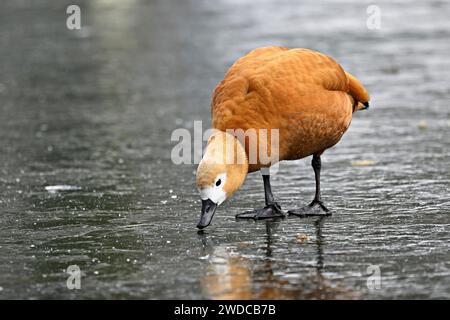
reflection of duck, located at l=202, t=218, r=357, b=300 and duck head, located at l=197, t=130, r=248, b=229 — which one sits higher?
duck head, located at l=197, t=130, r=248, b=229

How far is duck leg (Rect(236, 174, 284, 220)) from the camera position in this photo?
7070 millimetres

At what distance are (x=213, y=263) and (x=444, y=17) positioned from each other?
48.5 feet

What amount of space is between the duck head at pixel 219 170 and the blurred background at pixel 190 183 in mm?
309

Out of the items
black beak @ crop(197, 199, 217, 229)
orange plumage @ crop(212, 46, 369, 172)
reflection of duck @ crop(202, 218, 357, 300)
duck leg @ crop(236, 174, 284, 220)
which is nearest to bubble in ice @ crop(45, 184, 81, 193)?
duck leg @ crop(236, 174, 284, 220)

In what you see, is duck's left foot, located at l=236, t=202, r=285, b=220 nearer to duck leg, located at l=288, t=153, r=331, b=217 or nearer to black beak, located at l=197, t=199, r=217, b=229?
duck leg, located at l=288, t=153, r=331, b=217

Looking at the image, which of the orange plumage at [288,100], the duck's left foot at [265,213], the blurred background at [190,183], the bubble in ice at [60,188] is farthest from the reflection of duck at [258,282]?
the bubble in ice at [60,188]

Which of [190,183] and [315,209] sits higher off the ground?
[190,183]

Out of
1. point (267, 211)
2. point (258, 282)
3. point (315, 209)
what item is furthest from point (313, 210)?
point (258, 282)

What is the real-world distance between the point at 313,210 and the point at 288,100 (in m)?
0.97

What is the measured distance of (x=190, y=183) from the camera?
836cm

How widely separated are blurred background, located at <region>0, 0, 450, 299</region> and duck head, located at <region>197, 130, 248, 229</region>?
31cm

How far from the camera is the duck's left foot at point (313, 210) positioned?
709cm

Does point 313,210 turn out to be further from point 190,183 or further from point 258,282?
point 258,282
